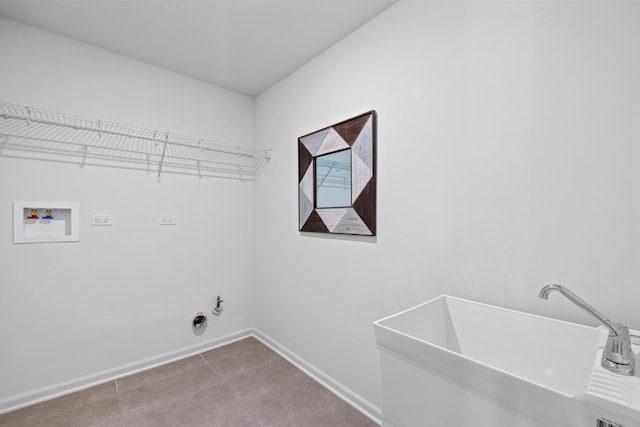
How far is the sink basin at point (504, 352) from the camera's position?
0.69m

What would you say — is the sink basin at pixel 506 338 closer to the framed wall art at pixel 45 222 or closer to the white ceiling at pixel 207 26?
the white ceiling at pixel 207 26

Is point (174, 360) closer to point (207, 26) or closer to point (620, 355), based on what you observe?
point (207, 26)

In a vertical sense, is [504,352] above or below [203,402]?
above

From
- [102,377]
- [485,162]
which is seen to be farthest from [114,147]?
[485,162]

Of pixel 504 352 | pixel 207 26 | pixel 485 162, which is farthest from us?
pixel 207 26

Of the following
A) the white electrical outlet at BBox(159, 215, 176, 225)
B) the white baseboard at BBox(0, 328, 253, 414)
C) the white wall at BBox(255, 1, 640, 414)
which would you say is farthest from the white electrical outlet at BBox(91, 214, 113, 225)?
the white wall at BBox(255, 1, 640, 414)

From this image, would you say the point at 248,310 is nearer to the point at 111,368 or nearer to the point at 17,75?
the point at 111,368

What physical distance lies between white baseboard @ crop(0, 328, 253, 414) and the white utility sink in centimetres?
213

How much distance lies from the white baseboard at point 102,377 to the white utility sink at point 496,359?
2129 millimetres

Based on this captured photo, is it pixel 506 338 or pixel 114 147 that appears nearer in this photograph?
pixel 506 338

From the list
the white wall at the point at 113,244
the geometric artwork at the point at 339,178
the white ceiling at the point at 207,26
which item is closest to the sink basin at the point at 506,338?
the geometric artwork at the point at 339,178

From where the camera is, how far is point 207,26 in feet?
6.36

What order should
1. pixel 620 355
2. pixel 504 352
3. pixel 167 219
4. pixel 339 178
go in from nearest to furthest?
pixel 620 355 → pixel 504 352 → pixel 339 178 → pixel 167 219

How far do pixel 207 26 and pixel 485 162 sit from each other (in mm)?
1905
